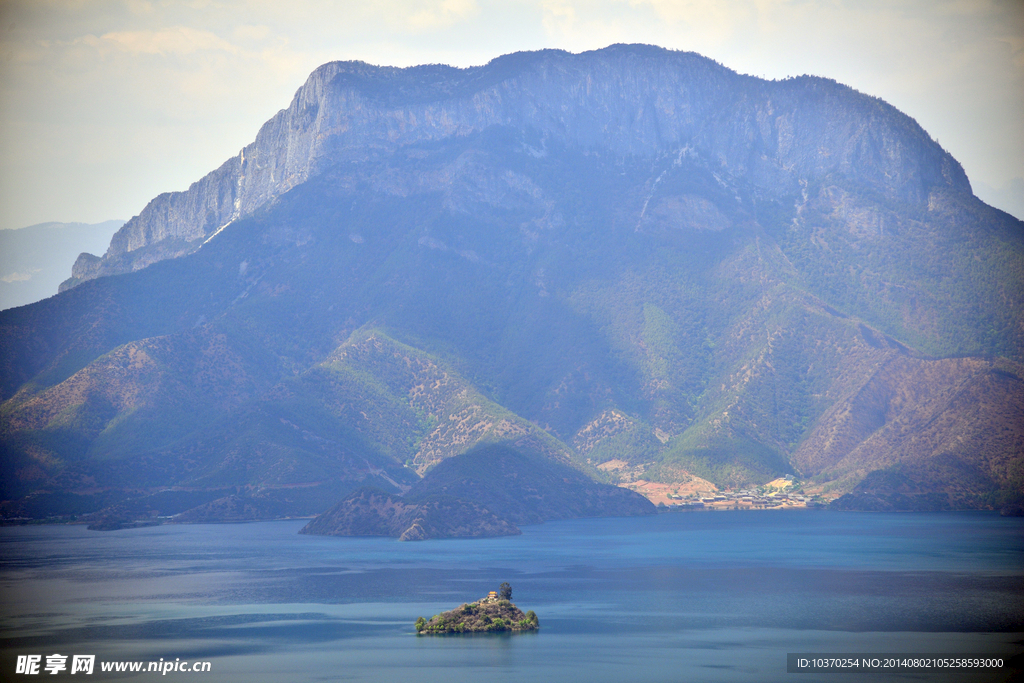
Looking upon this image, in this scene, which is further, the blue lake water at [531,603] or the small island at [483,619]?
the small island at [483,619]

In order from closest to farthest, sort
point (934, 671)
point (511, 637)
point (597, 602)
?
1. point (934, 671)
2. point (511, 637)
3. point (597, 602)

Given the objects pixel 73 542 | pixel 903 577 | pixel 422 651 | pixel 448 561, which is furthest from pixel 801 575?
pixel 73 542

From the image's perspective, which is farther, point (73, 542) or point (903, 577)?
point (73, 542)

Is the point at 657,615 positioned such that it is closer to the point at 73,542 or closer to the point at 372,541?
the point at 372,541

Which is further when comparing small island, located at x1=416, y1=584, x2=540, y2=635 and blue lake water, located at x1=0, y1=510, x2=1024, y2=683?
small island, located at x1=416, y1=584, x2=540, y2=635
